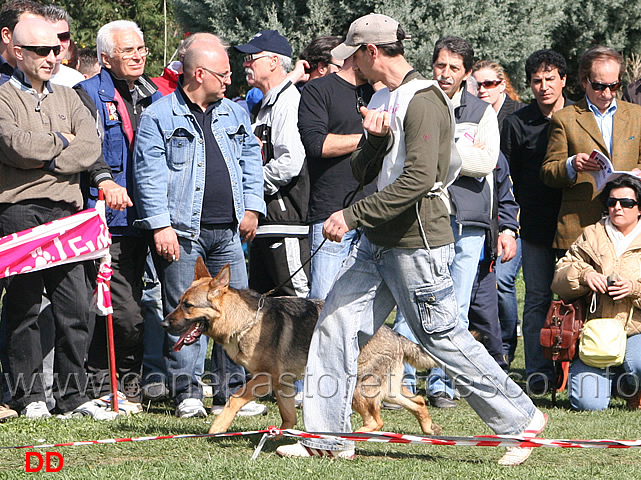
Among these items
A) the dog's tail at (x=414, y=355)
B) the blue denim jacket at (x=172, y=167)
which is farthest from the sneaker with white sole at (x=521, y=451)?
the blue denim jacket at (x=172, y=167)

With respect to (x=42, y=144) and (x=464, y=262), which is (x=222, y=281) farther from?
(x=464, y=262)

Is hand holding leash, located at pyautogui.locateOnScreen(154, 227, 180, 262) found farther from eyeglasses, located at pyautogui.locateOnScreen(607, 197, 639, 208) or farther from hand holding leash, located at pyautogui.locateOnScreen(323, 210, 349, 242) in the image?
eyeglasses, located at pyautogui.locateOnScreen(607, 197, 639, 208)

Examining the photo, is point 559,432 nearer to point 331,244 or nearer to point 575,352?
point 575,352

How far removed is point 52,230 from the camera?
6.19m

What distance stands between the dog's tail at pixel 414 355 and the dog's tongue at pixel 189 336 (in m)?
1.36

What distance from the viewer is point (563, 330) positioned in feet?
24.4

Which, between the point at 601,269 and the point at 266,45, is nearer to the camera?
the point at 601,269

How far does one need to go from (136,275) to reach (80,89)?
142cm

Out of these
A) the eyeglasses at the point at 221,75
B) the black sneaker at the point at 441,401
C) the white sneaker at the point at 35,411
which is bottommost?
the black sneaker at the point at 441,401

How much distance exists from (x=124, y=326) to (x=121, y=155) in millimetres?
1263

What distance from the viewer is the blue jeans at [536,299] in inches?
320

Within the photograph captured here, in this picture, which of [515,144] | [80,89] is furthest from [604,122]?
[80,89]

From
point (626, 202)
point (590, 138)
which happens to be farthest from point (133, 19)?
point (626, 202)

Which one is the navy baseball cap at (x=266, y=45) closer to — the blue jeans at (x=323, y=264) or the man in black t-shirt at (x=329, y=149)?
the man in black t-shirt at (x=329, y=149)
